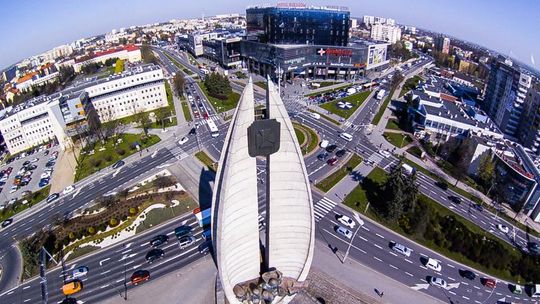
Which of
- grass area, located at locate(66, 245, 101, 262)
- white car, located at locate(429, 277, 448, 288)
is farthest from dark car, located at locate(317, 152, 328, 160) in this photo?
grass area, located at locate(66, 245, 101, 262)

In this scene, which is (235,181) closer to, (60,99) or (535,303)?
(535,303)

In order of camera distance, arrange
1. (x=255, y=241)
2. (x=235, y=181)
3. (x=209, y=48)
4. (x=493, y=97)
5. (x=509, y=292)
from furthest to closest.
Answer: (x=209, y=48) < (x=493, y=97) < (x=509, y=292) < (x=255, y=241) < (x=235, y=181)

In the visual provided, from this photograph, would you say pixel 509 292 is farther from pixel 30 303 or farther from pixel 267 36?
pixel 267 36

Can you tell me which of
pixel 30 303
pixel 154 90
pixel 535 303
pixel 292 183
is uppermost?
pixel 292 183

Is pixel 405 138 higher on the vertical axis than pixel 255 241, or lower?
lower

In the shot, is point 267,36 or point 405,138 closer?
point 405,138

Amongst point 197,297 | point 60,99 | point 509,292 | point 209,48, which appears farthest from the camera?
point 209,48

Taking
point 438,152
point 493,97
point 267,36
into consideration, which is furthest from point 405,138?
point 267,36

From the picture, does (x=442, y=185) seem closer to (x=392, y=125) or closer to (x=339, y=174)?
(x=339, y=174)

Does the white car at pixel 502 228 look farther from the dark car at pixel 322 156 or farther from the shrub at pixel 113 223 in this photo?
the shrub at pixel 113 223
